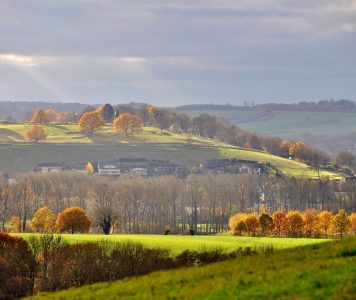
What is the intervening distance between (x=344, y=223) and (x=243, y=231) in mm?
15552

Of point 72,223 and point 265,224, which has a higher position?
point 72,223

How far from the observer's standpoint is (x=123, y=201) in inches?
7589

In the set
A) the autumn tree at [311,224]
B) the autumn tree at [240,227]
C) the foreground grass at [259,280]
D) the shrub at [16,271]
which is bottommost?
the autumn tree at [311,224]

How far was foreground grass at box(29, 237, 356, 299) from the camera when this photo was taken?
93.5ft

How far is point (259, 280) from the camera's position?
3108 cm

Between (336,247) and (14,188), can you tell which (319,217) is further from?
(336,247)

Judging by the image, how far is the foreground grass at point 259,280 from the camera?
93.5 ft

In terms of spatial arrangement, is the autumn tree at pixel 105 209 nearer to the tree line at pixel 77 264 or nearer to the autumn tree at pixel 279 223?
the autumn tree at pixel 279 223

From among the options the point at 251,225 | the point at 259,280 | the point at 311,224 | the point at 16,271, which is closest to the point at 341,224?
the point at 311,224

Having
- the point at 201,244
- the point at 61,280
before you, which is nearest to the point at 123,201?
the point at 201,244

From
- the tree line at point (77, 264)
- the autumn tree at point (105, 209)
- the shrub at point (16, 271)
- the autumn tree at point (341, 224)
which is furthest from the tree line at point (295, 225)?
the shrub at point (16, 271)

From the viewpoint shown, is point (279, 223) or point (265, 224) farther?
point (279, 223)

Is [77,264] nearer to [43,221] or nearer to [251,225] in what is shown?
[251,225]

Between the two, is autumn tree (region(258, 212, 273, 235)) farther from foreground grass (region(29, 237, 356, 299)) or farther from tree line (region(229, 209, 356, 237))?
foreground grass (region(29, 237, 356, 299))
